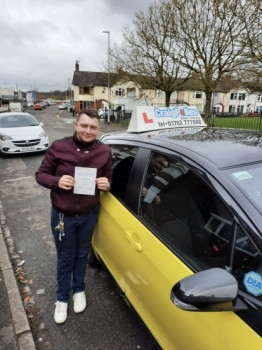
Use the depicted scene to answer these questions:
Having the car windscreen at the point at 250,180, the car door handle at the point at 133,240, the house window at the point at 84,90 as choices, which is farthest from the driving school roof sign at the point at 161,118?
the house window at the point at 84,90

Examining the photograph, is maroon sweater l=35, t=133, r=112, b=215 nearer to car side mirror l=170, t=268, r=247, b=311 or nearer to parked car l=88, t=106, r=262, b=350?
parked car l=88, t=106, r=262, b=350

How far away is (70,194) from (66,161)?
26cm

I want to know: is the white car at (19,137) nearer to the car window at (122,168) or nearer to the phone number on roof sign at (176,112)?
the phone number on roof sign at (176,112)

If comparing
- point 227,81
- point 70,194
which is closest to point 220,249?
point 70,194

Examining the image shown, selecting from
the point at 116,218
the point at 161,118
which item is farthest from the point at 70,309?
the point at 161,118

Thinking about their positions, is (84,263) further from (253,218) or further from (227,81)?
(227,81)

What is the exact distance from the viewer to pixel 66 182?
1.83 metres

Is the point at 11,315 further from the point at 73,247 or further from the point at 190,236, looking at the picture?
the point at 190,236

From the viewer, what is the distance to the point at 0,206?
479 centimetres

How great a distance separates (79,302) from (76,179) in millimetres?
1246

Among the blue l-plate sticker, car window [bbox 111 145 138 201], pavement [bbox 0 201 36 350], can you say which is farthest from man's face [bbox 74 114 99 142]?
pavement [bbox 0 201 36 350]

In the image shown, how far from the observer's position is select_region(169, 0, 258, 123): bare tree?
12.2 metres

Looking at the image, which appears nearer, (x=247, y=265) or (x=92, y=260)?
(x=247, y=265)

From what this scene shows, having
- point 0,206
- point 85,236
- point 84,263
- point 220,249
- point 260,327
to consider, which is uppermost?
point 220,249
